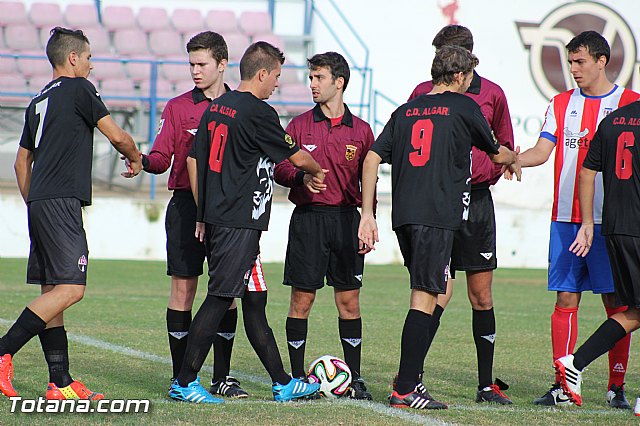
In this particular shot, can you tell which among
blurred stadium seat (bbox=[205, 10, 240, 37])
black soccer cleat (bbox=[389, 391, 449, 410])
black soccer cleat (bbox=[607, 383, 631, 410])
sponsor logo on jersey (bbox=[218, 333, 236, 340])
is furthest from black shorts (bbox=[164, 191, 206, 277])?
blurred stadium seat (bbox=[205, 10, 240, 37])

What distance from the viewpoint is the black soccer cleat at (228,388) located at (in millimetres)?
5750

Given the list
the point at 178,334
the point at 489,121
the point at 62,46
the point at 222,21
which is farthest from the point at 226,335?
the point at 222,21

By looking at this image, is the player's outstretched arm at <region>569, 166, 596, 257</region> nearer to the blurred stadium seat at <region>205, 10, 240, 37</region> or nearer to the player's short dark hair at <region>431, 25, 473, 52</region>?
the player's short dark hair at <region>431, 25, 473, 52</region>

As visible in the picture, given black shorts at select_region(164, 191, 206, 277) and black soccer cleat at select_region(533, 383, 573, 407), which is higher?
black shorts at select_region(164, 191, 206, 277)

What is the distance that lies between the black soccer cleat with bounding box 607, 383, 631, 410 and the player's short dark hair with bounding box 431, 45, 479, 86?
213cm

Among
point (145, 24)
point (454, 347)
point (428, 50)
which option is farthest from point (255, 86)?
point (428, 50)

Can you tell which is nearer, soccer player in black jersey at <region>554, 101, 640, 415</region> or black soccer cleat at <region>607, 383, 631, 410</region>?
soccer player in black jersey at <region>554, 101, 640, 415</region>

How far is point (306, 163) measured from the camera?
5.60m

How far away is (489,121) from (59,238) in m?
2.74

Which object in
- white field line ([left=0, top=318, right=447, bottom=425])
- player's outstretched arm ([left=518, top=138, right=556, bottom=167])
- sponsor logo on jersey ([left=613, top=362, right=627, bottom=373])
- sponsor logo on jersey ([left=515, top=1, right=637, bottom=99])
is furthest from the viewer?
sponsor logo on jersey ([left=515, top=1, right=637, bottom=99])

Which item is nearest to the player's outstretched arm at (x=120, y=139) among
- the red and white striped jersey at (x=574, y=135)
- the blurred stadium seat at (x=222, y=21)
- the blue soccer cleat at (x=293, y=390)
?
the blue soccer cleat at (x=293, y=390)

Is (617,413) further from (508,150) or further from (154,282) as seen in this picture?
(154,282)

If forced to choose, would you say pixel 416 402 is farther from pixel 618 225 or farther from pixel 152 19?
pixel 152 19

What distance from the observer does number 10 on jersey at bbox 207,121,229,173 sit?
5.48m
